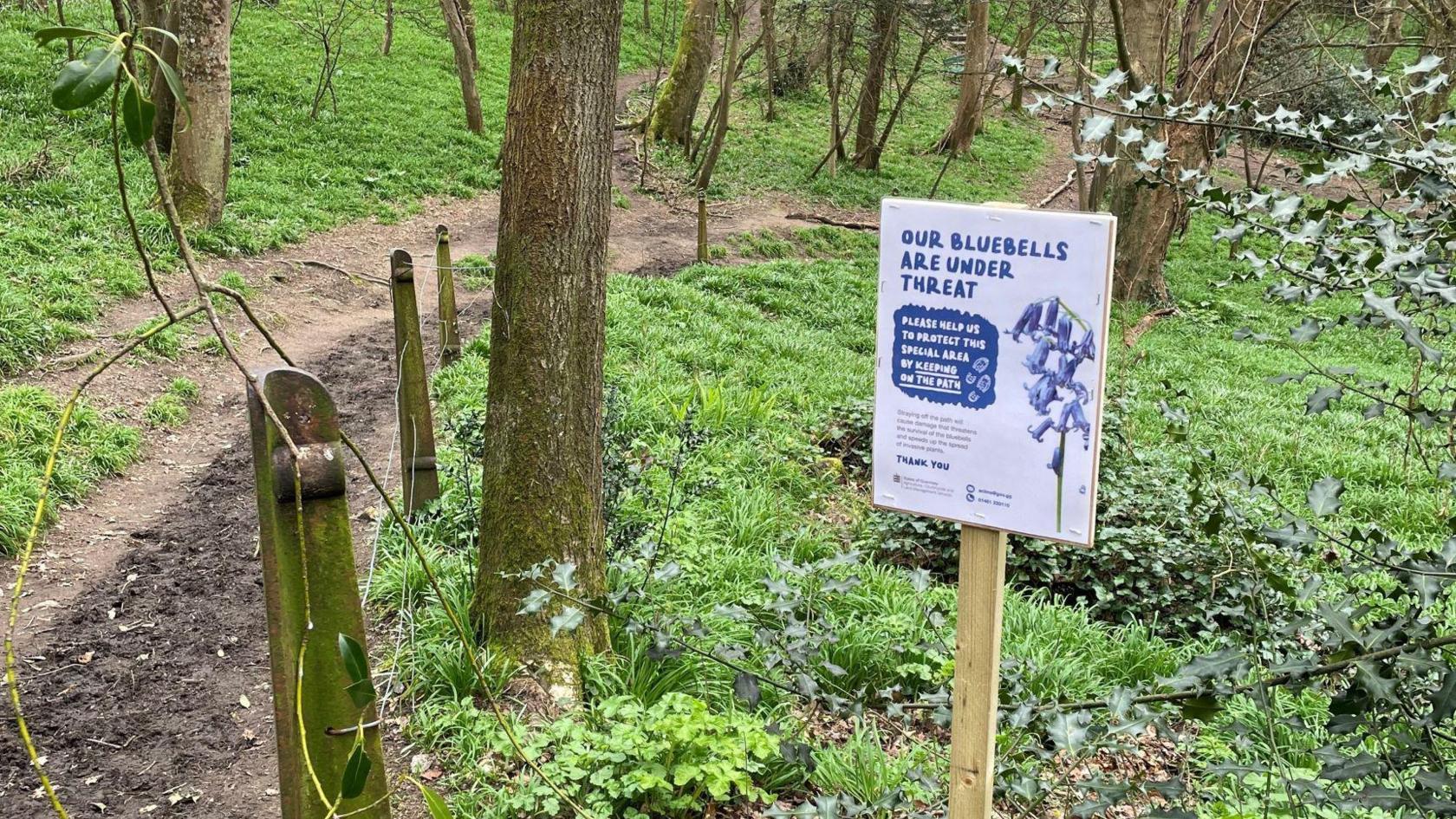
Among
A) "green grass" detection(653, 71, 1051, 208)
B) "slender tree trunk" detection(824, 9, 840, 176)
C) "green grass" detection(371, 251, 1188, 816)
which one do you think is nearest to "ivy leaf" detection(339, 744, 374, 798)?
"green grass" detection(371, 251, 1188, 816)

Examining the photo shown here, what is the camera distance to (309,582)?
1.68 meters

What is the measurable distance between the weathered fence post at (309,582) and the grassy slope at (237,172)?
403 cm

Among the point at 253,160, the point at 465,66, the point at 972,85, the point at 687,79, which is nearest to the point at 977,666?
the point at 253,160

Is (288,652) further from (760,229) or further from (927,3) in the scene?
→ (927,3)

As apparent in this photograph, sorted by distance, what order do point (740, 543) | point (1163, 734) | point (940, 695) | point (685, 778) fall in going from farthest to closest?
point (740, 543) < point (685, 778) < point (940, 695) < point (1163, 734)

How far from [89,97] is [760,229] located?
1523 centimetres

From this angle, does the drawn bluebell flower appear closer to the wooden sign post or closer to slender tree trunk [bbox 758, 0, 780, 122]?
the wooden sign post

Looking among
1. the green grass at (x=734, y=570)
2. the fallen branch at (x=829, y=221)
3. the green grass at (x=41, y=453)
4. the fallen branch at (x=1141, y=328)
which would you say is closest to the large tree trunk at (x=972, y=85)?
the fallen branch at (x=829, y=221)

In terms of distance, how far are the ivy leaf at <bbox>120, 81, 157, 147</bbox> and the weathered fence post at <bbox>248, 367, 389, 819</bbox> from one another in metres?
0.56

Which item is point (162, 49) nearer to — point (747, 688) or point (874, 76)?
point (747, 688)

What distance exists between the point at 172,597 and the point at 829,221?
552 inches

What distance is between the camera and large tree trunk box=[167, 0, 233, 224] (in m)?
9.84

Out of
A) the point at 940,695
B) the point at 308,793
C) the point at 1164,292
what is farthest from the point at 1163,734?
the point at 1164,292

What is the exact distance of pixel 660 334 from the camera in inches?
336
